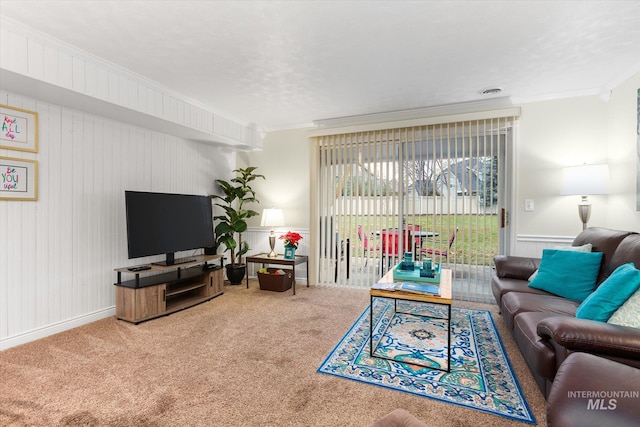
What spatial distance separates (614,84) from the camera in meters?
3.26

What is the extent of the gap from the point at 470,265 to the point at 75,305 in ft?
14.9

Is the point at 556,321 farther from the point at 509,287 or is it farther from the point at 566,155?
the point at 566,155

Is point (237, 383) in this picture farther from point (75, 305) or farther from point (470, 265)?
point (470, 265)

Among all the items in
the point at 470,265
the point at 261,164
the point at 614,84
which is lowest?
the point at 470,265

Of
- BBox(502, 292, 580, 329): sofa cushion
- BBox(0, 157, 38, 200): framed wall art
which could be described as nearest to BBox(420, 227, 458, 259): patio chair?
BBox(502, 292, 580, 329): sofa cushion

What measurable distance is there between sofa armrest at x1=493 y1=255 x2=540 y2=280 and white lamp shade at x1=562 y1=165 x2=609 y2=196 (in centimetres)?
85

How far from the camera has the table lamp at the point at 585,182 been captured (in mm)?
3152

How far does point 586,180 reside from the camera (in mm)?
3211

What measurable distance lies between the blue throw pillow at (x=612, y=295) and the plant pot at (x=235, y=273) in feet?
13.6

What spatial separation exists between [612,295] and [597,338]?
0.54m

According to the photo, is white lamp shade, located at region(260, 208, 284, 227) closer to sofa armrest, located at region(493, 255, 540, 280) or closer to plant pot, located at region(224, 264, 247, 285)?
plant pot, located at region(224, 264, 247, 285)

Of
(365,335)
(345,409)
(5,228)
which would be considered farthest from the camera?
(365,335)

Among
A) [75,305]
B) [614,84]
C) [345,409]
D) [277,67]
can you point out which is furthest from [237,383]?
[614,84]

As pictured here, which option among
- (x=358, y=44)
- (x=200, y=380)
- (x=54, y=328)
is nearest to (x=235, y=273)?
(x=54, y=328)
